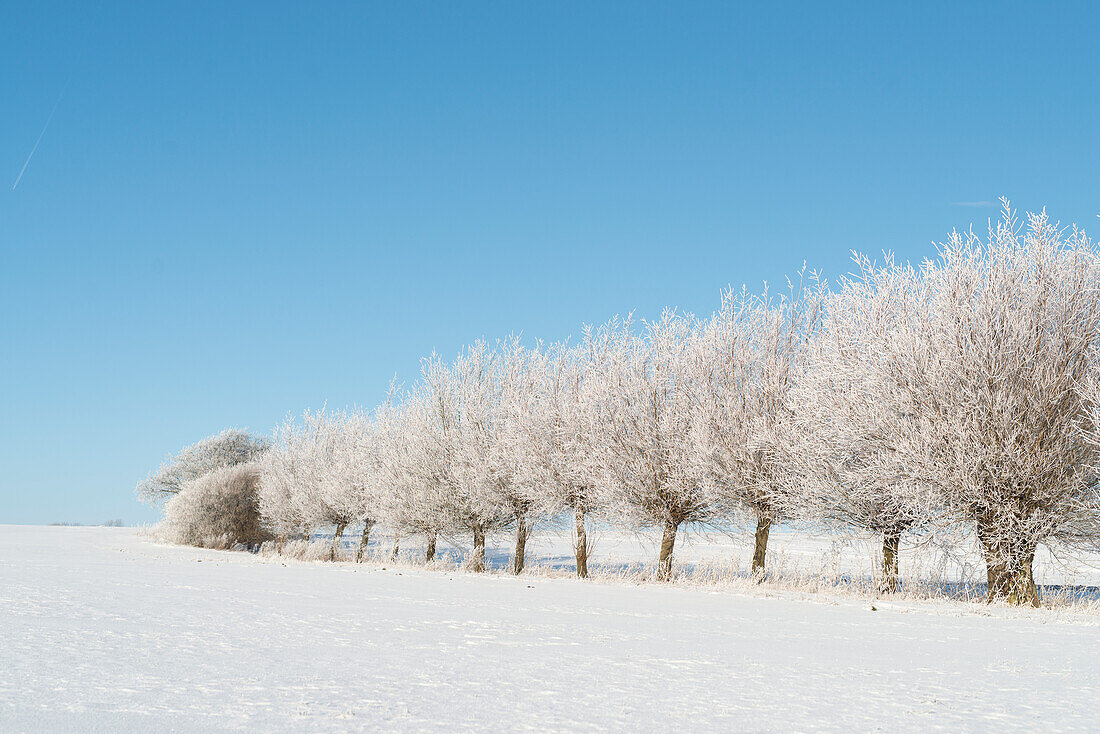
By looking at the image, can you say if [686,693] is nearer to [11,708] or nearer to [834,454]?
[11,708]

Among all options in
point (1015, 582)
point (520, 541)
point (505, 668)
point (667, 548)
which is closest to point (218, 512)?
point (520, 541)

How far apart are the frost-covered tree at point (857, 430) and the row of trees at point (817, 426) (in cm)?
6

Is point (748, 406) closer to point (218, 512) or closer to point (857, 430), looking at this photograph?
point (857, 430)

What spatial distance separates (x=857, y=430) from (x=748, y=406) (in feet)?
14.5

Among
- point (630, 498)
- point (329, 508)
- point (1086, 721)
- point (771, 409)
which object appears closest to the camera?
point (1086, 721)

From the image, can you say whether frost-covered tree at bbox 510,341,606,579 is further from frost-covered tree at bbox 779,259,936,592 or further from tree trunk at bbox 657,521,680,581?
frost-covered tree at bbox 779,259,936,592

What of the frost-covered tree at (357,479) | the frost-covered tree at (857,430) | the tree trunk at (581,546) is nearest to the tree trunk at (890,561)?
the frost-covered tree at (857,430)

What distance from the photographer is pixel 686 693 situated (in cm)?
532

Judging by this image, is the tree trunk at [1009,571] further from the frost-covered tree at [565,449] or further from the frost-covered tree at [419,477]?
the frost-covered tree at [419,477]

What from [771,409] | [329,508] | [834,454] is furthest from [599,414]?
[329,508]

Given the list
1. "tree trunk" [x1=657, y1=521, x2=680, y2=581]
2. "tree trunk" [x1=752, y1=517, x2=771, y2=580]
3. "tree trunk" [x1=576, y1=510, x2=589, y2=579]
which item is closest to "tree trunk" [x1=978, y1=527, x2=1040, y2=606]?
"tree trunk" [x1=752, y1=517, x2=771, y2=580]

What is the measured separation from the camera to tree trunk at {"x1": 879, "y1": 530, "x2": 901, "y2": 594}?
1873 cm

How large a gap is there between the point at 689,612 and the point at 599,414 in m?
12.3

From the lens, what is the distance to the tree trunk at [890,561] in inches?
738
